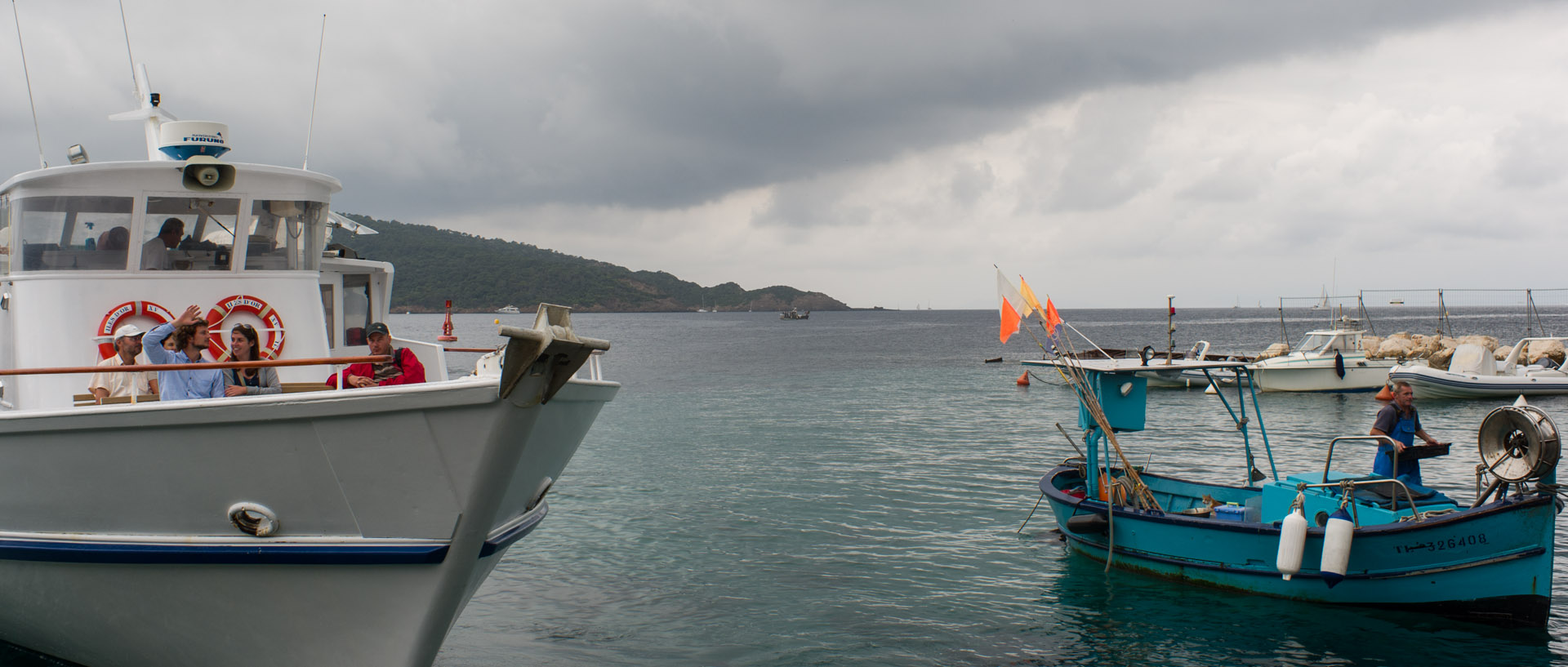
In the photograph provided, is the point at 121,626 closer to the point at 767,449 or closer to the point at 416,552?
the point at 416,552

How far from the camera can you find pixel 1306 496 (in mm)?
10211

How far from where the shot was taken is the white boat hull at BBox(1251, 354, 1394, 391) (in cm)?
3378

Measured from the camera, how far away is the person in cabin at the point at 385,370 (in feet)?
20.6

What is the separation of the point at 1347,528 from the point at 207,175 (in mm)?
11029

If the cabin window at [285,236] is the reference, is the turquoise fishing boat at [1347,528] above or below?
below

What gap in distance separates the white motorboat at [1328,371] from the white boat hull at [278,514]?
111 feet

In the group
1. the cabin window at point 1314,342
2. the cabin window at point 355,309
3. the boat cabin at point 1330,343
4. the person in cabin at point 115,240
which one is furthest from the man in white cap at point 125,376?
the cabin window at point 1314,342

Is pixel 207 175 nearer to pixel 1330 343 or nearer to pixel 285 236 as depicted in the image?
pixel 285 236

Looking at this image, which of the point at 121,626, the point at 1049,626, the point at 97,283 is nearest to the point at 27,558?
the point at 121,626

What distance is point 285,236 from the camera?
7.93m

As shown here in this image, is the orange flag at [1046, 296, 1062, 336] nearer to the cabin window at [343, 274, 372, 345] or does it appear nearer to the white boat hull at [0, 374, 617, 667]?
the white boat hull at [0, 374, 617, 667]

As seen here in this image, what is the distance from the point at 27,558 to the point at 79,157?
3641 mm

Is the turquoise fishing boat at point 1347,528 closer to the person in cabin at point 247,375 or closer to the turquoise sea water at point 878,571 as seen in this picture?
the turquoise sea water at point 878,571

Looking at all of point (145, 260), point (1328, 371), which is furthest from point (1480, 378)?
point (145, 260)
